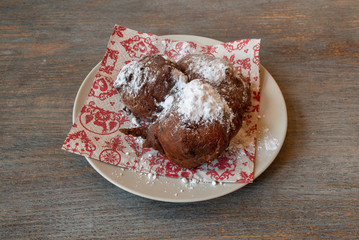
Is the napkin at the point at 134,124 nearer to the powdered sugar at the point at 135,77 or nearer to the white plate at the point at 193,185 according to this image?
the white plate at the point at 193,185

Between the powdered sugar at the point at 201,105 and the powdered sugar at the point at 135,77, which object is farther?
the powdered sugar at the point at 135,77

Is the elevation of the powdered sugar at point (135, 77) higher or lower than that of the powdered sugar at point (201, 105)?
lower

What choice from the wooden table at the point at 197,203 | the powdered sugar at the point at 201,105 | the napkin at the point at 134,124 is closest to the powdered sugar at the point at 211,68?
the powdered sugar at the point at 201,105

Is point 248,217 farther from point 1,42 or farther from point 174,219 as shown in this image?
point 1,42

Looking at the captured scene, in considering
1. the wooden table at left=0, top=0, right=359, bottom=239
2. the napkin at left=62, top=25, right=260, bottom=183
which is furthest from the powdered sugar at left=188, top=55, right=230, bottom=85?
the wooden table at left=0, top=0, right=359, bottom=239

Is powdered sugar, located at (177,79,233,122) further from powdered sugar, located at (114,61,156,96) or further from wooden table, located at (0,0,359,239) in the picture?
wooden table, located at (0,0,359,239)
